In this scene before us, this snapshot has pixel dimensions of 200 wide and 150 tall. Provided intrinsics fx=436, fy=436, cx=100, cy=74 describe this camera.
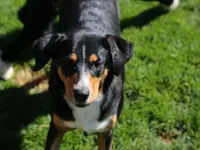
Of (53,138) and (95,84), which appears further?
(53,138)

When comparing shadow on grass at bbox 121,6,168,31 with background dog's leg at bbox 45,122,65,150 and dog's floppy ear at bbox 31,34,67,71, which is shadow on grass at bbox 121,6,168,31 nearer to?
background dog's leg at bbox 45,122,65,150

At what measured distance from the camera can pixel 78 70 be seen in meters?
2.75

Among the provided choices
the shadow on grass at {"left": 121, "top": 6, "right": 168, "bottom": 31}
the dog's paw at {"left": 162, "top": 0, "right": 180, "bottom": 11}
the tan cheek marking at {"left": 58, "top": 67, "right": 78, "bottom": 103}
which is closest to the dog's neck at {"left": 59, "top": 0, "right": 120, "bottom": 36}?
the tan cheek marking at {"left": 58, "top": 67, "right": 78, "bottom": 103}

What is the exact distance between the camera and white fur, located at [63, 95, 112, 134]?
3.14 metres

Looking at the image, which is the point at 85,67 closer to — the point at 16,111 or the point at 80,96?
the point at 80,96

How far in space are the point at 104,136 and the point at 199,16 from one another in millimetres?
2329

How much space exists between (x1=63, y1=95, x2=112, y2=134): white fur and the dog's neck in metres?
0.63

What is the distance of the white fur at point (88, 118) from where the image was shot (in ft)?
10.3

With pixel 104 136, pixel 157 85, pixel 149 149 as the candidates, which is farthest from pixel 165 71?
pixel 104 136

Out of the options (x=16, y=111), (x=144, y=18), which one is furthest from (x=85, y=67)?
(x=144, y=18)

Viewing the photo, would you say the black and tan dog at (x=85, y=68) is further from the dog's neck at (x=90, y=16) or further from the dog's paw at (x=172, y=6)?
the dog's paw at (x=172, y=6)

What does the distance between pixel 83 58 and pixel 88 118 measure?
1.93 ft

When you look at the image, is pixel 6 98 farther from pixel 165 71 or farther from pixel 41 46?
pixel 165 71

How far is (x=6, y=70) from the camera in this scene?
13.9 feet
